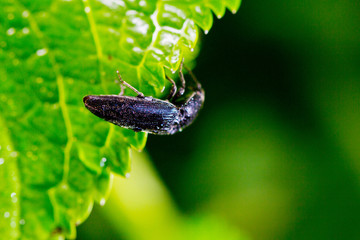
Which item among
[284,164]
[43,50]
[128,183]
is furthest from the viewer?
[284,164]

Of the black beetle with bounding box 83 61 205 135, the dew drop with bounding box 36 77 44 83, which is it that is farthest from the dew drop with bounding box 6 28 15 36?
Result: the black beetle with bounding box 83 61 205 135

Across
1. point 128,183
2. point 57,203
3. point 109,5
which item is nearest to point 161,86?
point 109,5

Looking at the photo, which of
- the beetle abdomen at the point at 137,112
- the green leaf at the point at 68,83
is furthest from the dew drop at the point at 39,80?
the beetle abdomen at the point at 137,112

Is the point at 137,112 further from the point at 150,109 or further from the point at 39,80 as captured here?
the point at 39,80

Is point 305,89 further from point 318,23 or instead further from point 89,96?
point 89,96

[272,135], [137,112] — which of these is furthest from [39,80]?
[272,135]

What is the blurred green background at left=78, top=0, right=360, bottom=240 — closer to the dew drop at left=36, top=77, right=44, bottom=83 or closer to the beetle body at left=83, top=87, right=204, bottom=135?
the beetle body at left=83, top=87, right=204, bottom=135

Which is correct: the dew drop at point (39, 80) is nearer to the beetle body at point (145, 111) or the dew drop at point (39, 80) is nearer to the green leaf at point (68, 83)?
the green leaf at point (68, 83)
